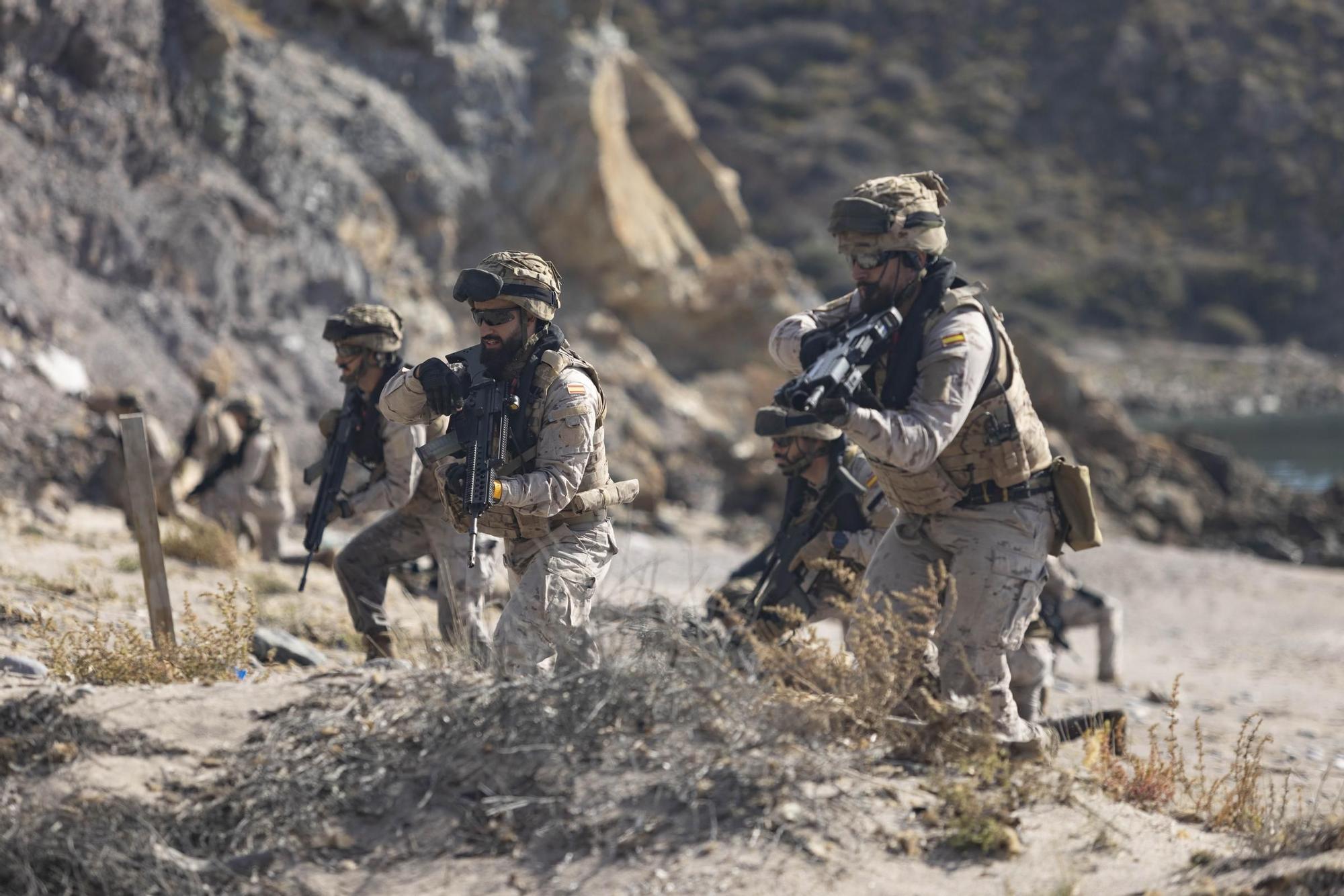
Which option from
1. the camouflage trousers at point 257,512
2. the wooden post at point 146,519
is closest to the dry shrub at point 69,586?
the wooden post at point 146,519

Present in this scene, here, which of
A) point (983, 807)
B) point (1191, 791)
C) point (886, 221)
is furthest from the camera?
point (886, 221)

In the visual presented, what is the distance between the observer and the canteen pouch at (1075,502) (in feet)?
16.4

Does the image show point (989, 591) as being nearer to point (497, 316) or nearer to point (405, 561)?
point (497, 316)

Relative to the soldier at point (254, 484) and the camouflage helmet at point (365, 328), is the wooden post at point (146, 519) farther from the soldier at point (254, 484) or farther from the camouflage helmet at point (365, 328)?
the soldier at point (254, 484)

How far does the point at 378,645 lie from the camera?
631 centimetres

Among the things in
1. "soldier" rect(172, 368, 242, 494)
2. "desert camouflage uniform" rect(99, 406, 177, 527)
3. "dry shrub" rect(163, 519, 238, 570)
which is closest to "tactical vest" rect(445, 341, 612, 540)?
"dry shrub" rect(163, 519, 238, 570)

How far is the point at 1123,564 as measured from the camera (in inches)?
776

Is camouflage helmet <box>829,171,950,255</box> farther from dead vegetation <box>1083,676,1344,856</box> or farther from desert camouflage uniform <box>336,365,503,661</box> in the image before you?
desert camouflage uniform <box>336,365,503,661</box>

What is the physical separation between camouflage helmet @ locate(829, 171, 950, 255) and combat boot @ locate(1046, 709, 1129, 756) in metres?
1.88

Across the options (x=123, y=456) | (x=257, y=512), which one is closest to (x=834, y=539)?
(x=257, y=512)

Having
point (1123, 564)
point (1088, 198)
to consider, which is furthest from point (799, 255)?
point (1123, 564)

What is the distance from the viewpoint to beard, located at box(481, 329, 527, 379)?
5219 millimetres

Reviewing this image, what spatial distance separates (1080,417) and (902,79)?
6041 cm

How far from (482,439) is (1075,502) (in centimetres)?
211
